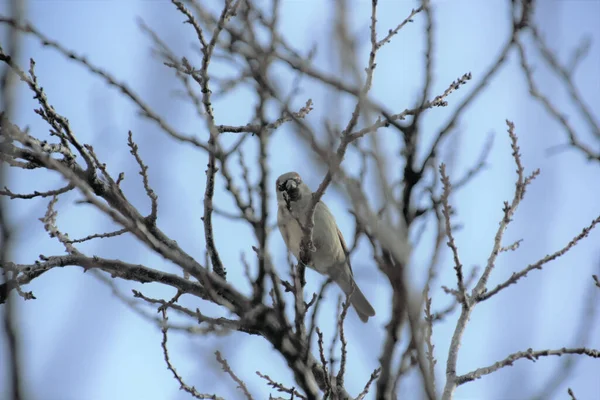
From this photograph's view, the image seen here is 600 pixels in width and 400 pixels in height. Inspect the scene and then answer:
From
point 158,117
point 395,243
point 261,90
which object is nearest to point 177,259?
point 158,117

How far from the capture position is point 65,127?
3.41m

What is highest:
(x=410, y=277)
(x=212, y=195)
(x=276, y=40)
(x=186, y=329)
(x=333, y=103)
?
(x=212, y=195)

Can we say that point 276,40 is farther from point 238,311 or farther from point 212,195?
point 212,195

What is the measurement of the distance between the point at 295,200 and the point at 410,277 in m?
4.98

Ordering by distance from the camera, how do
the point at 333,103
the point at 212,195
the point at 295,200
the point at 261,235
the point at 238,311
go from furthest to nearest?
the point at 295,200 → the point at 212,195 → the point at 238,311 → the point at 261,235 → the point at 333,103

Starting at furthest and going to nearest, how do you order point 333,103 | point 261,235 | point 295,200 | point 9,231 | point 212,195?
1. point 295,200
2. point 212,195
3. point 261,235
4. point 333,103
5. point 9,231

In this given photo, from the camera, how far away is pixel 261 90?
5.87 feet

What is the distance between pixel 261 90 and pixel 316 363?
2.05 m

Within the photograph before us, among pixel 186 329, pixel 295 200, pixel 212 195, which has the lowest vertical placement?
pixel 186 329

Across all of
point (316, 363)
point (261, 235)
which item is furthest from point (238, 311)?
point (316, 363)

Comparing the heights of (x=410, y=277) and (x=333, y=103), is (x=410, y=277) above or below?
below

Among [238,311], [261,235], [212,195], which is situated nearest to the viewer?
[261,235]

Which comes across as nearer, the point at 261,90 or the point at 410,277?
the point at 410,277

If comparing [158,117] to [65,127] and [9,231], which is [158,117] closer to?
[9,231]
